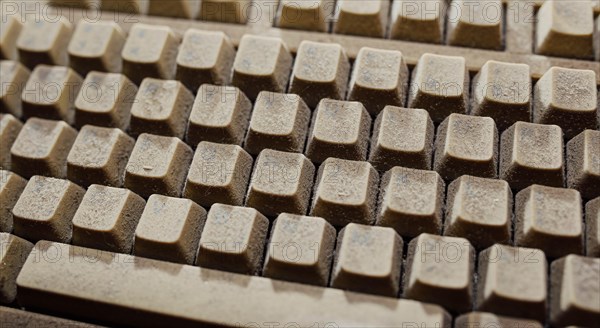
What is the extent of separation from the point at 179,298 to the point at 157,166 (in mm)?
165

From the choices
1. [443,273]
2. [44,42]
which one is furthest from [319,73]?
[44,42]

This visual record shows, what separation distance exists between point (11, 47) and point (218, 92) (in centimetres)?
33

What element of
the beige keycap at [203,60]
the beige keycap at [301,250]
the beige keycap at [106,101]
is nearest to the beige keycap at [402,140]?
the beige keycap at [301,250]

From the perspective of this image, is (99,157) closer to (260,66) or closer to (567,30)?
(260,66)

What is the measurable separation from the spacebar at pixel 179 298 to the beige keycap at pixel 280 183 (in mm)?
86

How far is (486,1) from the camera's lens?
32.2 inches

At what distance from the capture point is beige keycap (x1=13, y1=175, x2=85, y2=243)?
0.75 m

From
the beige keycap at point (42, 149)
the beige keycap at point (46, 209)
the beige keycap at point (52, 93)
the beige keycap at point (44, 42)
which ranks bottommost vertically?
the beige keycap at point (46, 209)

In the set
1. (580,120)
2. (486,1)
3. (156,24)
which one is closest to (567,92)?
(580,120)

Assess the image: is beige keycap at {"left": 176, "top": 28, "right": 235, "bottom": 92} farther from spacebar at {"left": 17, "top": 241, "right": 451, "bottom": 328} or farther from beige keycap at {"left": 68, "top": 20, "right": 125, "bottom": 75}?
spacebar at {"left": 17, "top": 241, "right": 451, "bottom": 328}

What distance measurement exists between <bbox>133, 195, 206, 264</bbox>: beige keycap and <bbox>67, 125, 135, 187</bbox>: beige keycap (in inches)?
3.0

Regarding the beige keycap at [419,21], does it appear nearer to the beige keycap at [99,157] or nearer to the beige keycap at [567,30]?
the beige keycap at [567,30]

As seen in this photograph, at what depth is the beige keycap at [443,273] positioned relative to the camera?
66cm

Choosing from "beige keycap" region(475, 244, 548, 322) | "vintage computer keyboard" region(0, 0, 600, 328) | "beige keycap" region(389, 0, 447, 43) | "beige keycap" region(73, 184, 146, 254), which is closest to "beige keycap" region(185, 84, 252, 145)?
"vintage computer keyboard" region(0, 0, 600, 328)
